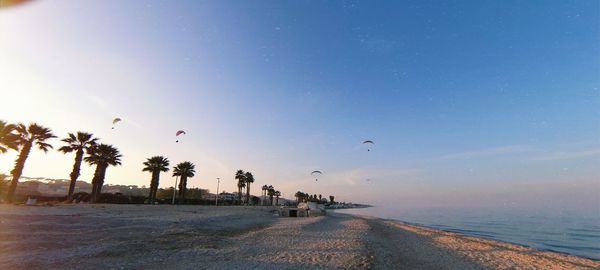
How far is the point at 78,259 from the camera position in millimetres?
11531

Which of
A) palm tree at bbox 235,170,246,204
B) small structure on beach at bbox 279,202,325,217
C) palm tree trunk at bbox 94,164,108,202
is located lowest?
small structure on beach at bbox 279,202,325,217

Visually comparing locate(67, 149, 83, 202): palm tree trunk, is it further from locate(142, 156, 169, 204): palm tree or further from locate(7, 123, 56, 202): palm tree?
locate(142, 156, 169, 204): palm tree

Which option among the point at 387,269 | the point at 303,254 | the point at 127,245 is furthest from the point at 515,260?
the point at 127,245

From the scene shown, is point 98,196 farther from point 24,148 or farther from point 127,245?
point 127,245

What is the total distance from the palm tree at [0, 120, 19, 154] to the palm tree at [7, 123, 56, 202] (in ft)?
2.68

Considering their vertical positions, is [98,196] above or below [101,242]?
above

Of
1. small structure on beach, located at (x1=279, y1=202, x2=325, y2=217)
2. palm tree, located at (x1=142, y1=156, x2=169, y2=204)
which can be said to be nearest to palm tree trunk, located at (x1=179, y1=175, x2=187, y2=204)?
palm tree, located at (x1=142, y1=156, x2=169, y2=204)

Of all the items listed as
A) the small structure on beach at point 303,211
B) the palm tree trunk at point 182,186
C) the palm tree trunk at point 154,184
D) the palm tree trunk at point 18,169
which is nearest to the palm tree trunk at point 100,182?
the palm tree trunk at point 18,169

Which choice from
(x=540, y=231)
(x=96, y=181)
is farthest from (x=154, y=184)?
(x=540, y=231)

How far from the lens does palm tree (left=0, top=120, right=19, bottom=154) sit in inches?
1604

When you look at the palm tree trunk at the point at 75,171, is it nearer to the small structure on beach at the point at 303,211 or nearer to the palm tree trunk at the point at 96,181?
the palm tree trunk at the point at 96,181

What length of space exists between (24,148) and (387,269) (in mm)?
54058

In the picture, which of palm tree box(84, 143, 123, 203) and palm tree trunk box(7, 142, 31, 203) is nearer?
palm tree trunk box(7, 142, 31, 203)

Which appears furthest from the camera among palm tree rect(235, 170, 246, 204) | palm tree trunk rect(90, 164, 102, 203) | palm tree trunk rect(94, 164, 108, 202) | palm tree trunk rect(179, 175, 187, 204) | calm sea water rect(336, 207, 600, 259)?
palm tree rect(235, 170, 246, 204)
